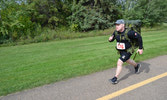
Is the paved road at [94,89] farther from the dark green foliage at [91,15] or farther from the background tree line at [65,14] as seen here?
the dark green foliage at [91,15]

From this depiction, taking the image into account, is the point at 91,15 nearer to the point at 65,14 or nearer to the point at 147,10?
the point at 65,14

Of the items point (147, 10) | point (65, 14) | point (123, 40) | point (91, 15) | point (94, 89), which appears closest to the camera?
point (94, 89)

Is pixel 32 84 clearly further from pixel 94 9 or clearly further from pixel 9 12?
pixel 94 9

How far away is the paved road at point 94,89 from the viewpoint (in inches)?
117

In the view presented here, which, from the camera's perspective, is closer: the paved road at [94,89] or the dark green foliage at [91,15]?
the paved road at [94,89]

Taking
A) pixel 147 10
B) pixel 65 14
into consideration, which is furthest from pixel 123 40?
pixel 147 10

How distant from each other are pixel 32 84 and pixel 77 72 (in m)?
1.46

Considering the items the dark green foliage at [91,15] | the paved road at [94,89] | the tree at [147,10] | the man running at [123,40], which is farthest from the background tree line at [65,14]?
the man running at [123,40]

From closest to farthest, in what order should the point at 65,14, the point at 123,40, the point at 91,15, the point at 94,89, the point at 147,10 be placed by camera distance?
the point at 94,89, the point at 123,40, the point at 91,15, the point at 65,14, the point at 147,10

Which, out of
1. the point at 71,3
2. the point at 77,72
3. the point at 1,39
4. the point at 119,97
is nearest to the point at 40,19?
the point at 71,3

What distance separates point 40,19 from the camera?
72.6 feet

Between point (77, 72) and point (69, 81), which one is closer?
point (69, 81)

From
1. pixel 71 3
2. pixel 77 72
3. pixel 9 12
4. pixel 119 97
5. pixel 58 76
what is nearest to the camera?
pixel 119 97

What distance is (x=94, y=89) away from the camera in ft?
10.9
